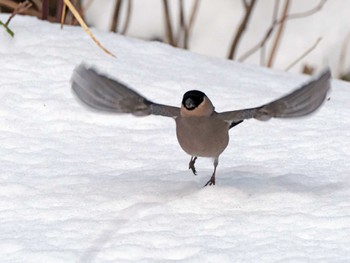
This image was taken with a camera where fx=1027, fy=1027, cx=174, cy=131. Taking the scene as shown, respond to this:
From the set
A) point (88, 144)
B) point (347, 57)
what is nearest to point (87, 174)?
point (88, 144)

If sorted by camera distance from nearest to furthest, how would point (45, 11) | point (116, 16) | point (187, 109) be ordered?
point (187, 109)
point (45, 11)
point (116, 16)

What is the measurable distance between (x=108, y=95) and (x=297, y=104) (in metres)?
0.56

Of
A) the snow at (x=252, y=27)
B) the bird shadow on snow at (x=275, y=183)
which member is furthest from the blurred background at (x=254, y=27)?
the bird shadow on snow at (x=275, y=183)

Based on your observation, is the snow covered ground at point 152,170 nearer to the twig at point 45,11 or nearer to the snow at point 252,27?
the twig at point 45,11

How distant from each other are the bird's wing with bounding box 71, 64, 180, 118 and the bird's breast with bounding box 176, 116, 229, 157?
0.27ft

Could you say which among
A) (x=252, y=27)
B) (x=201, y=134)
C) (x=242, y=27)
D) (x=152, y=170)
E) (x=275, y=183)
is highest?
(x=201, y=134)

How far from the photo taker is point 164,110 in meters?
3.05

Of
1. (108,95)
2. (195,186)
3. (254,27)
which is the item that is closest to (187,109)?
(108,95)

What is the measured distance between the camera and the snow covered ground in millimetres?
2729

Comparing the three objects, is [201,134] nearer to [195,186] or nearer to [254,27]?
[195,186]

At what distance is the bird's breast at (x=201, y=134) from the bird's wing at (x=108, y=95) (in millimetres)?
83

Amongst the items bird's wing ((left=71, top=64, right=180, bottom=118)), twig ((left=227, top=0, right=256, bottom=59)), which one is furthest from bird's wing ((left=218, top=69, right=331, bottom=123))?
twig ((left=227, top=0, right=256, bottom=59))

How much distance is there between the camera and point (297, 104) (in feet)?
9.37

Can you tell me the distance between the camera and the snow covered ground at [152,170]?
273 cm
